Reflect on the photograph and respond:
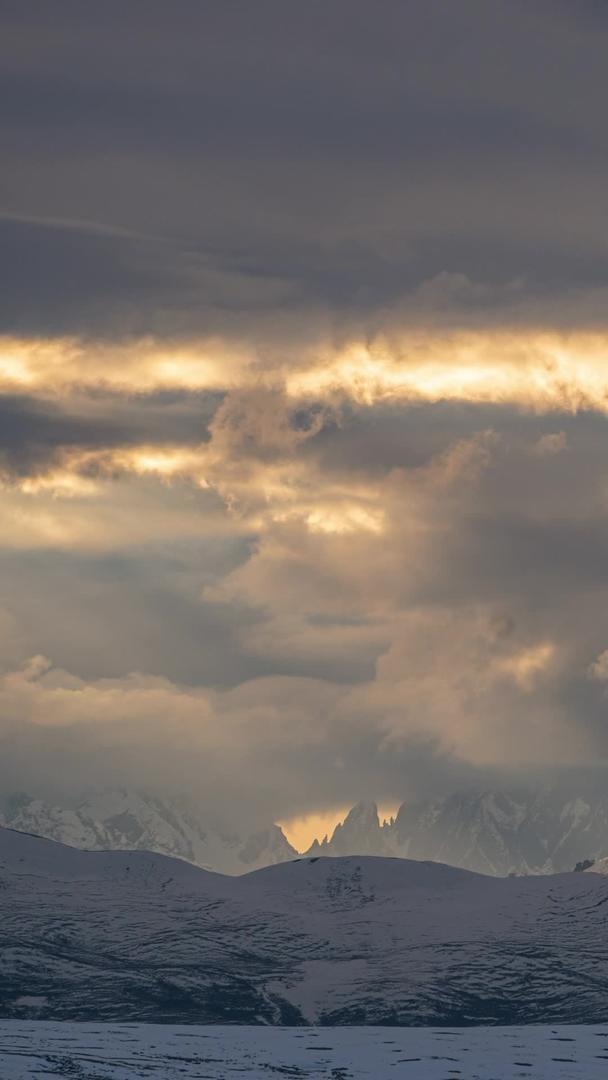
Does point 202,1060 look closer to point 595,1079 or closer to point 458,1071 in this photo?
point 458,1071

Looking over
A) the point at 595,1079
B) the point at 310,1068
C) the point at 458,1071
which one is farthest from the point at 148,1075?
the point at 595,1079

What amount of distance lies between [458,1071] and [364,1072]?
11.2 metres

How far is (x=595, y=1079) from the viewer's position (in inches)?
7623

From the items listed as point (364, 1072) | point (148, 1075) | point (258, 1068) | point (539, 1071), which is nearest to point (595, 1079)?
point (539, 1071)

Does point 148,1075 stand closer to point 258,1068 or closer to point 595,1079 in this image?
point 258,1068

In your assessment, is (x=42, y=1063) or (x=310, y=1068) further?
(x=310, y=1068)

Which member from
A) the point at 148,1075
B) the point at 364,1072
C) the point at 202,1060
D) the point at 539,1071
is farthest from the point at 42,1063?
the point at 539,1071

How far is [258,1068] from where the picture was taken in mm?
192375

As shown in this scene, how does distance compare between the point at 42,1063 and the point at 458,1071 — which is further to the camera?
the point at 458,1071

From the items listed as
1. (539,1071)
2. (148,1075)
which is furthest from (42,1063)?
(539,1071)

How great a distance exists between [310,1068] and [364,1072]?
20.3 feet

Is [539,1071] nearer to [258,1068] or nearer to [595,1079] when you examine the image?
[595,1079]

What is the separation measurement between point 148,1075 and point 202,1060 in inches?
703

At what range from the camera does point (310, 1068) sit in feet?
643
